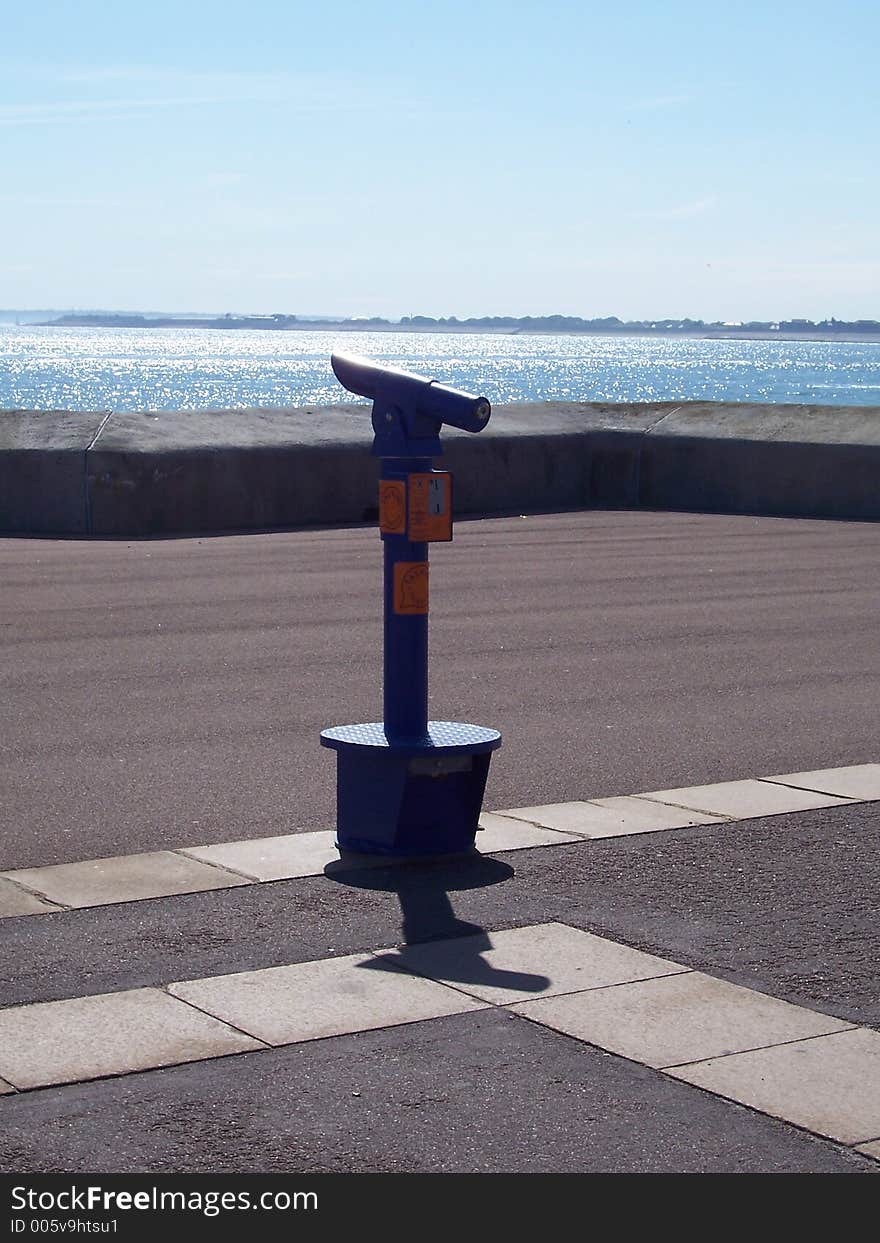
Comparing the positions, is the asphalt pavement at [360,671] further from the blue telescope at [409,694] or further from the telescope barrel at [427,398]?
the telescope barrel at [427,398]

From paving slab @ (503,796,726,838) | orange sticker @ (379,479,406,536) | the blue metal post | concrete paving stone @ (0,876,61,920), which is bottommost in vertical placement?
concrete paving stone @ (0,876,61,920)

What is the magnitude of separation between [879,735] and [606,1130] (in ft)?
15.0

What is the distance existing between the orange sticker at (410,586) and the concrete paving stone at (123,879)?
1032mm

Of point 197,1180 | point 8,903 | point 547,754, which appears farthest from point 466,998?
point 547,754

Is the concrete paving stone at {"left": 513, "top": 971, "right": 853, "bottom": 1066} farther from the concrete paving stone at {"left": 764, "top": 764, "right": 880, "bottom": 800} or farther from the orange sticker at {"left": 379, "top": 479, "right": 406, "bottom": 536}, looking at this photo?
the concrete paving stone at {"left": 764, "top": 764, "right": 880, "bottom": 800}

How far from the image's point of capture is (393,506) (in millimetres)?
5758

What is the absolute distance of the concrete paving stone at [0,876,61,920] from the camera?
5.22 metres

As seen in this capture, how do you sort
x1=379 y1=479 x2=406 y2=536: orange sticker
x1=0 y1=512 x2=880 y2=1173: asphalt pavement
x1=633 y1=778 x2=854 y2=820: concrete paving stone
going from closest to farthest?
x1=0 y1=512 x2=880 y2=1173: asphalt pavement < x1=379 y1=479 x2=406 y2=536: orange sticker < x1=633 y1=778 x2=854 y2=820: concrete paving stone

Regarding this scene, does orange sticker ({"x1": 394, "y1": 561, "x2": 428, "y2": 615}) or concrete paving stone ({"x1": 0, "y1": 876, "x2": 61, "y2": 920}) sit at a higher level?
orange sticker ({"x1": 394, "y1": 561, "x2": 428, "y2": 615})

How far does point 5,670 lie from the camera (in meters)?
9.41

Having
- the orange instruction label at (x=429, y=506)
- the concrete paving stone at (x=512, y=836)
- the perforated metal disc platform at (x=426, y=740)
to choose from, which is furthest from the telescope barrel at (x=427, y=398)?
the concrete paving stone at (x=512, y=836)

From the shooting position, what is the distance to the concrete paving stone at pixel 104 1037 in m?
4.05

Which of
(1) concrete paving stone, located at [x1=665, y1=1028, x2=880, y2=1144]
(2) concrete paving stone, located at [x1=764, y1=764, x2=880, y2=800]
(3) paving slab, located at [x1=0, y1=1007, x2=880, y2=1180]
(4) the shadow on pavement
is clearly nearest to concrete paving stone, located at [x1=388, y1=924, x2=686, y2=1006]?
(4) the shadow on pavement

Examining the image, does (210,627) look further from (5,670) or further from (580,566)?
(580,566)
